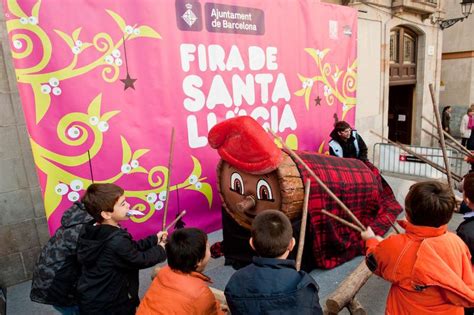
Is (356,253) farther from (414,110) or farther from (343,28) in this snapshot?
(414,110)

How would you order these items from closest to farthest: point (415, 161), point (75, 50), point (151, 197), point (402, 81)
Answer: point (75, 50) → point (151, 197) → point (415, 161) → point (402, 81)

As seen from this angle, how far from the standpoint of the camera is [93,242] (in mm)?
1877

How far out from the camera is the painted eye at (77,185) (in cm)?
313

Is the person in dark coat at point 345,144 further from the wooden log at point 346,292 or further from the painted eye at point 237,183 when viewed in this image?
the wooden log at point 346,292

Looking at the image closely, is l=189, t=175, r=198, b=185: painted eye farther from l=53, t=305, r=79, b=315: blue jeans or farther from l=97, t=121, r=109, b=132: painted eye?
l=53, t=305, r=79, b=315: blue jeans

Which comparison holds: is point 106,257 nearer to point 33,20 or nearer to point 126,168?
point 126,168

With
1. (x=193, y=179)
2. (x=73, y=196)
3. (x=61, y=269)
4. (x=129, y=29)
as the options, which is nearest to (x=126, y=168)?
(x=73, y=196)

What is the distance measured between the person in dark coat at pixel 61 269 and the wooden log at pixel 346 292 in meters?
1.56

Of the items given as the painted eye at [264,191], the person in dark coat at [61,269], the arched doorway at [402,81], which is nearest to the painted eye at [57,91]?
the person in dark coat at [61,269]

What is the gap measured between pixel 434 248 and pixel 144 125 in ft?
8.67

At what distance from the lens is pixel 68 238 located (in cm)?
202

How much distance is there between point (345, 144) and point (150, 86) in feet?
8.38

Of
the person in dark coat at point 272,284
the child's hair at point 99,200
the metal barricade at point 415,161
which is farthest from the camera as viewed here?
the metal barricade at point 415,161

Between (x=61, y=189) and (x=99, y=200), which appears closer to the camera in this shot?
(x=99, y=200)
